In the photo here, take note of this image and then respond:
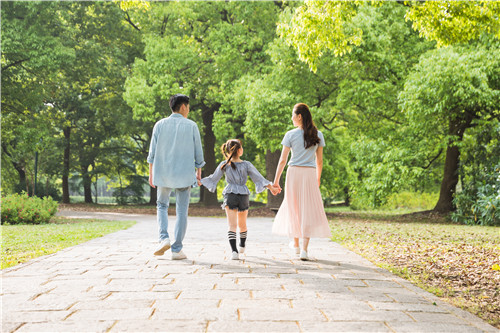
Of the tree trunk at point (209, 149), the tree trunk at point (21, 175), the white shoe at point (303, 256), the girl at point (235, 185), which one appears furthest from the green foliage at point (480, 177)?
the tree trunk at point (21, 175)

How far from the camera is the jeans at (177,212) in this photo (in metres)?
5.90

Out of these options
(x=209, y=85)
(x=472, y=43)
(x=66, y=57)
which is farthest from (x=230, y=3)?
(x=472, y=43)

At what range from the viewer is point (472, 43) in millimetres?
15102

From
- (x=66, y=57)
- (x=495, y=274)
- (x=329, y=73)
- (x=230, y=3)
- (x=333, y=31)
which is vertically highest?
(x=230, y=3)

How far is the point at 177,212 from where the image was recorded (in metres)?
5.96

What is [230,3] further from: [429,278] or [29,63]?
[429,278]

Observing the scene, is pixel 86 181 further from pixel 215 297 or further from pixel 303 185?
pixel 215 297

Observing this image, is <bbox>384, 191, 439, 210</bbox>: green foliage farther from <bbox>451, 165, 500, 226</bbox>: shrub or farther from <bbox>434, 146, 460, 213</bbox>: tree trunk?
<bbox>451, 165, 500, 226</bbox>: shrub

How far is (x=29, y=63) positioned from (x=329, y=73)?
12703 millimetres

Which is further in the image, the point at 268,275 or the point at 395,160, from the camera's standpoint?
the point at 395,160

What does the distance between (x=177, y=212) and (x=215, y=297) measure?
2.30 m

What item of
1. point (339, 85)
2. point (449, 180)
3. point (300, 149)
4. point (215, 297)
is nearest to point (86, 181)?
point (339, 85)

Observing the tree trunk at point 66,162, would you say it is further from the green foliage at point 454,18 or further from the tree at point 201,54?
the green foliage at point 454,18

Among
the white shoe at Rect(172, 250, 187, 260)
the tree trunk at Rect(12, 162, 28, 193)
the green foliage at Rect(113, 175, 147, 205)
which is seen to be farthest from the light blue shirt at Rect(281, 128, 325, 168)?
the tree trunk at Rect(12, 162, 28, 193)
